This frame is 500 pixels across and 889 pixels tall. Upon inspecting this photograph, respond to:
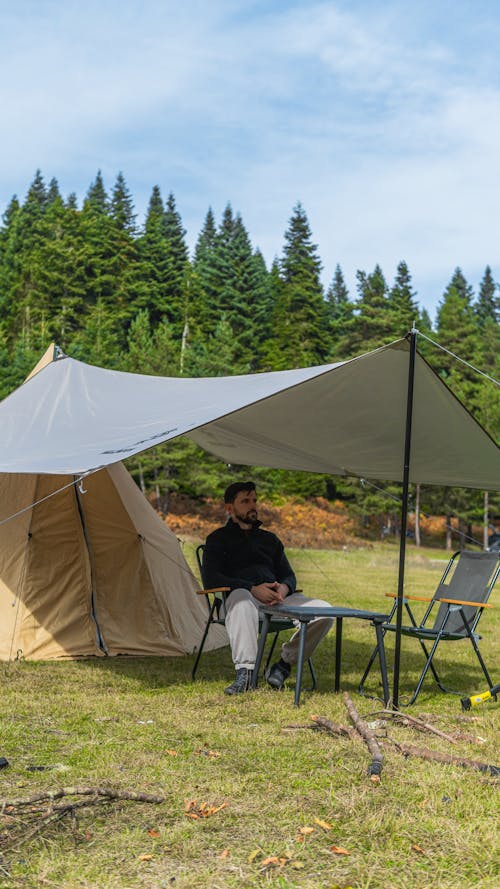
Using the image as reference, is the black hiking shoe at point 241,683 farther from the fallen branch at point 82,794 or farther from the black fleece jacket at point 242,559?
the fallen branch at point 82,794

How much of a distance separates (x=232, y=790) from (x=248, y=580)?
2.05 metres

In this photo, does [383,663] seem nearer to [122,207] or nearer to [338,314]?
[122,207]

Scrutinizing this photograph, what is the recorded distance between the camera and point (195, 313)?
40469 millimetres

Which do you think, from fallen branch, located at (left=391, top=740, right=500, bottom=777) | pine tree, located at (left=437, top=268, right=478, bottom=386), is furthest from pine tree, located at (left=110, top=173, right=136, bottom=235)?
fallen branch, located at (left=391, top=740, right=500, bottom=777)

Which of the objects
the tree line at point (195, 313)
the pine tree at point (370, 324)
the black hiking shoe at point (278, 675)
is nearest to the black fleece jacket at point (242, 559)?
the black hiking shoe at point (278, 675)

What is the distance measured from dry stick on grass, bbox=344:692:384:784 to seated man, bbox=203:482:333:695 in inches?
30.6

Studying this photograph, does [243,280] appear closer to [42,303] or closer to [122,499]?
[42,303]

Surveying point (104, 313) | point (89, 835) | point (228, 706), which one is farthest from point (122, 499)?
point (104, 313)

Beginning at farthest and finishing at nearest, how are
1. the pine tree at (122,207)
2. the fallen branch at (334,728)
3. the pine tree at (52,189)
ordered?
the pine tree at (52,189)
the pine tree at (122,207)
the fallen branch at (334,728)

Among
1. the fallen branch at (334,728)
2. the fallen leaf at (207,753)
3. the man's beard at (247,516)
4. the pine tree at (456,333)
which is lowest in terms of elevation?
the fallen leaf at (207,753)

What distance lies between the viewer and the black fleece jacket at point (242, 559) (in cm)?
481

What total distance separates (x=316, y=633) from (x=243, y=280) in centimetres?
3753

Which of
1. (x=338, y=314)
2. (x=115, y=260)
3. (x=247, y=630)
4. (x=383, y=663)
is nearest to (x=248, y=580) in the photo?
(x=247, y=630)

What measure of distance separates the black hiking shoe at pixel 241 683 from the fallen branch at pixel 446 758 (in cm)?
119
